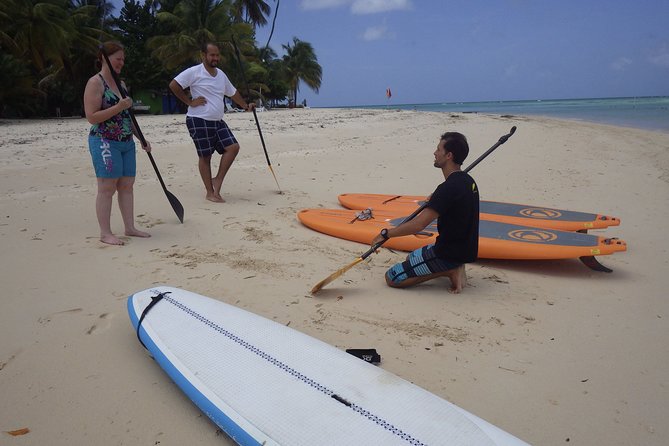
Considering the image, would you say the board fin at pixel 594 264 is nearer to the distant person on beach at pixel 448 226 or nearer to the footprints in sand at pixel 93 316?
the distant person on beach at pixel 448 226

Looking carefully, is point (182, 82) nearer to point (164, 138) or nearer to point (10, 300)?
point (10, 300)

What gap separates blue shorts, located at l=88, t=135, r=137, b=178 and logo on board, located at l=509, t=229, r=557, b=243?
318 centimetres

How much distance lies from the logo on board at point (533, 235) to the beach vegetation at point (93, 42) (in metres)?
19.2

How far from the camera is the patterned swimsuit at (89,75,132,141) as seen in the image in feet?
10.9

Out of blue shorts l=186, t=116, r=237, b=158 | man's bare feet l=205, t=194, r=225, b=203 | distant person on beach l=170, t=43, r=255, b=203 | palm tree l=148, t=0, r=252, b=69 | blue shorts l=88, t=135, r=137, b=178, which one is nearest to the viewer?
blue shorts l=88, t=135, r=137, b=178

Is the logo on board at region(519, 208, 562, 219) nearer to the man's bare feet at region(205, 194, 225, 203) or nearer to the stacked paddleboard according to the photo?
the stacked paddleboard

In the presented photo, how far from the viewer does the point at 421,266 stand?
119 inches

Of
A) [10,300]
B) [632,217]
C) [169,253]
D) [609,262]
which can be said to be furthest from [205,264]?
[632,217]

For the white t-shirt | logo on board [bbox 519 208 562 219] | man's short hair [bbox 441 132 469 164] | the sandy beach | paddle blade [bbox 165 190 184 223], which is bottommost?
the sandy beach

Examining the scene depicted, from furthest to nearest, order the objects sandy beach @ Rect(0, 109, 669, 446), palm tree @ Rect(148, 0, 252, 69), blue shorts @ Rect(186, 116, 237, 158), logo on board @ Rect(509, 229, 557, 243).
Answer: palm tree @ Rect(148, 0, 252, 69) < blue shorts @ Rect(186, 116, 237, 158) < logo on board @ Rect(509, 229, 557, 243) < sandy beach @ Rect(0, 109, 669, 446)

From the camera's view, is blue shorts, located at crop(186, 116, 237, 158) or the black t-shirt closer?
the black t-shirt

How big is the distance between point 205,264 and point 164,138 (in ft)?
23.6

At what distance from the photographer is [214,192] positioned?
5227 millimetres

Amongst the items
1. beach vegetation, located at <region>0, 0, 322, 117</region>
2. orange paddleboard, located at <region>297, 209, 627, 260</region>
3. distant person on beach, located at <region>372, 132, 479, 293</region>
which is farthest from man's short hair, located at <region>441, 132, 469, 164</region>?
beach vegetation, located at <region>0, 0, 322, 117</region>
